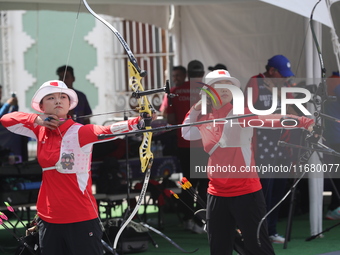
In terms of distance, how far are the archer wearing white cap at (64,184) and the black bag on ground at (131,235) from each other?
193cm

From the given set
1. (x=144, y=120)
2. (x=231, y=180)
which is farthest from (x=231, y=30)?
(x=144, y=120)

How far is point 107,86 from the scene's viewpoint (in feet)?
52.5

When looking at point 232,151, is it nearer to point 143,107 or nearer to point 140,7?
point 143,107

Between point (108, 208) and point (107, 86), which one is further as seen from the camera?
point (107, 86)

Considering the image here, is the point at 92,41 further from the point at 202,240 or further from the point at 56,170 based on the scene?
the point at 56,170

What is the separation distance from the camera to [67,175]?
4.05 metres

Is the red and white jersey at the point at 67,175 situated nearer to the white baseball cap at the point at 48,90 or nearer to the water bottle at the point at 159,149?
the white baseball cap at the point at 48,90

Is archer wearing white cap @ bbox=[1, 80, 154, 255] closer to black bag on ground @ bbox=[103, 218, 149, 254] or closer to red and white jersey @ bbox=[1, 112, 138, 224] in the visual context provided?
red and white jersey @ bbox=[1, 112, 138, 224]

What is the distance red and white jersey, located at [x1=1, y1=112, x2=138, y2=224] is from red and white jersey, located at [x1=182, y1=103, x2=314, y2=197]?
81 centimetres

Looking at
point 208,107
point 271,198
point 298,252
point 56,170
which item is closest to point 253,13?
point 271,198

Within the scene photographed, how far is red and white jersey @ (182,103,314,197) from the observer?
446cm

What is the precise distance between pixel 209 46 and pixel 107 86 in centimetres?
759

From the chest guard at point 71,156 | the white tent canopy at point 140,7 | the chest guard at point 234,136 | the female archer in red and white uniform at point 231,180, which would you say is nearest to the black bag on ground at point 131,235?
the female archer in red and white uniform at point 231,180

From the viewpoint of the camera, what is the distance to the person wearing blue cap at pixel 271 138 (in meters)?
6.17
